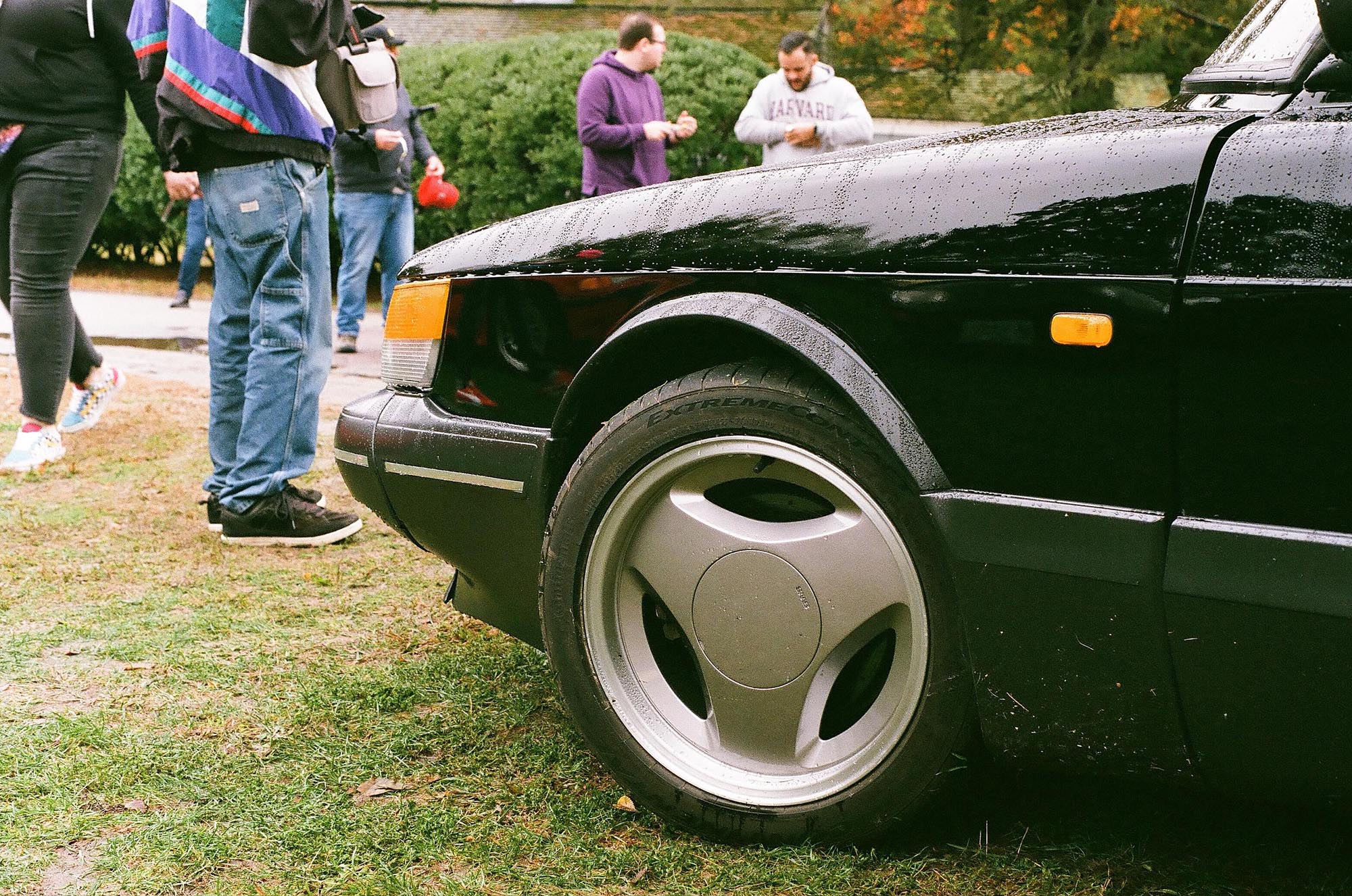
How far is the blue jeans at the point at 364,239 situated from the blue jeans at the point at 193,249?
3040 millimetres

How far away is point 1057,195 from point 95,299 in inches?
457

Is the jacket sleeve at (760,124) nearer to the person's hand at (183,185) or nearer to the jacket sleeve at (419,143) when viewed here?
the jacket sleeve at (419,143)

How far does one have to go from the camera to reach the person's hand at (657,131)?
6.61m

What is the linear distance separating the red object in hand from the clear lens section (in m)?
5.41

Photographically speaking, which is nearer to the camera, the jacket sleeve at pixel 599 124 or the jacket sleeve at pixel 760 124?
the jacket sleeve at pixel 599 124

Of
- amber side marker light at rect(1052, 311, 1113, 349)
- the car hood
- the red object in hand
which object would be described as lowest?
the red object in hand

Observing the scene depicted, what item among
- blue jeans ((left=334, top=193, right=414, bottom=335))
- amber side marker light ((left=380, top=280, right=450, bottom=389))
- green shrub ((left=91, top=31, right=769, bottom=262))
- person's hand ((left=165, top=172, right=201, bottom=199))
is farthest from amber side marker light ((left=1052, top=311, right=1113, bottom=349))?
green shrub ((left=91, top=31, right=769, bottom=262))

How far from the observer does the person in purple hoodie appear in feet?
21.8

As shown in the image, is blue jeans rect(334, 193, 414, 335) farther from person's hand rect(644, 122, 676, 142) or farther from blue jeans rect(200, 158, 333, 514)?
blue jeans rect(200, 158, 333, 514)

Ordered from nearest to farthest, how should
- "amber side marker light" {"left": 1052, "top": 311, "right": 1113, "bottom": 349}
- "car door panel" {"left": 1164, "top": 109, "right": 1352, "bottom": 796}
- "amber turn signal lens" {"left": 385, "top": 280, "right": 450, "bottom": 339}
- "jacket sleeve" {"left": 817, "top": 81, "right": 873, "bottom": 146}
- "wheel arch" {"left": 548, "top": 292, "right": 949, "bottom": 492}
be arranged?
"car door panel" {"left": 1164, "top": 109, "right": 1352, "bottom": 796}, "amber side marker light" {"left": 1052, "top": 311, "right": 1113, "bottom": 349}, "wheel arch" {"left": 548, "top": 292, "right": 949, "bottom": 492}, "amber turn signal lens" {"left": 385, "top": 280, "right": 450, "bottom": 339}, "jacket sleeve" {"left": 817, "top": 81, "right": 873, "bottom": 146}

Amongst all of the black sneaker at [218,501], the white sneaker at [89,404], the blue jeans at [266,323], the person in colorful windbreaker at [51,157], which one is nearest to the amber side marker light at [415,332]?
the blue jeans at [266,323]

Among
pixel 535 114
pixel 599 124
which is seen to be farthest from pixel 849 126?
Result: pixel 535 114

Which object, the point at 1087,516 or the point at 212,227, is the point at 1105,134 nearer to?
the point at 1087,516

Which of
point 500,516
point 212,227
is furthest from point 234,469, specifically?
point 500,516
